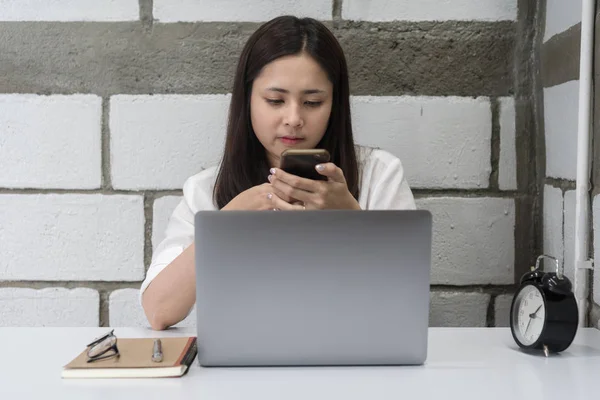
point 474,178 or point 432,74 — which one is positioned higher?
point 432,74

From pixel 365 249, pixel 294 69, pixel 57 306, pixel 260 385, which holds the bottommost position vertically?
pixel 57 306

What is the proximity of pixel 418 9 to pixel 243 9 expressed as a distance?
1.68ft

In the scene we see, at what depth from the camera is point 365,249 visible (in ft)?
2.95

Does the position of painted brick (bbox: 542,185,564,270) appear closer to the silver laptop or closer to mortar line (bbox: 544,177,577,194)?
mortar line (bbox: 544,177,577,194)

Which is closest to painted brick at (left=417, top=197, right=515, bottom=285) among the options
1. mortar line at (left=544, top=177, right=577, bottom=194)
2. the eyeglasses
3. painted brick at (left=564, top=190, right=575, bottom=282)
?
mortar line at (left=544, top=177, right=577, bottom=194)

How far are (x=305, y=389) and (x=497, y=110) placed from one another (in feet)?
4.18

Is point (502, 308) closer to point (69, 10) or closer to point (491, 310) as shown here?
point (491, 310)

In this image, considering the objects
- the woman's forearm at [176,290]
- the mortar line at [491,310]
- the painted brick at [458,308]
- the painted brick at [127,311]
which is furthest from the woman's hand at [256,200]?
the mortar line at [491,310]

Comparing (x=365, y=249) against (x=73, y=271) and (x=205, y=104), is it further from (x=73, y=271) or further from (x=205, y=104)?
(x=73, y=271)

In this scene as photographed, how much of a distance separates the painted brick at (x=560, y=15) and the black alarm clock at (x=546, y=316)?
77 cm

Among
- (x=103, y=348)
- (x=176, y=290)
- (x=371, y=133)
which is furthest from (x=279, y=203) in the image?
(x=371, y=133)

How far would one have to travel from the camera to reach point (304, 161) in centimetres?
114

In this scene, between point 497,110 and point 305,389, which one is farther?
point 497,110

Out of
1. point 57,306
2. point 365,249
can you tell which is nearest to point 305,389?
point 365,249
